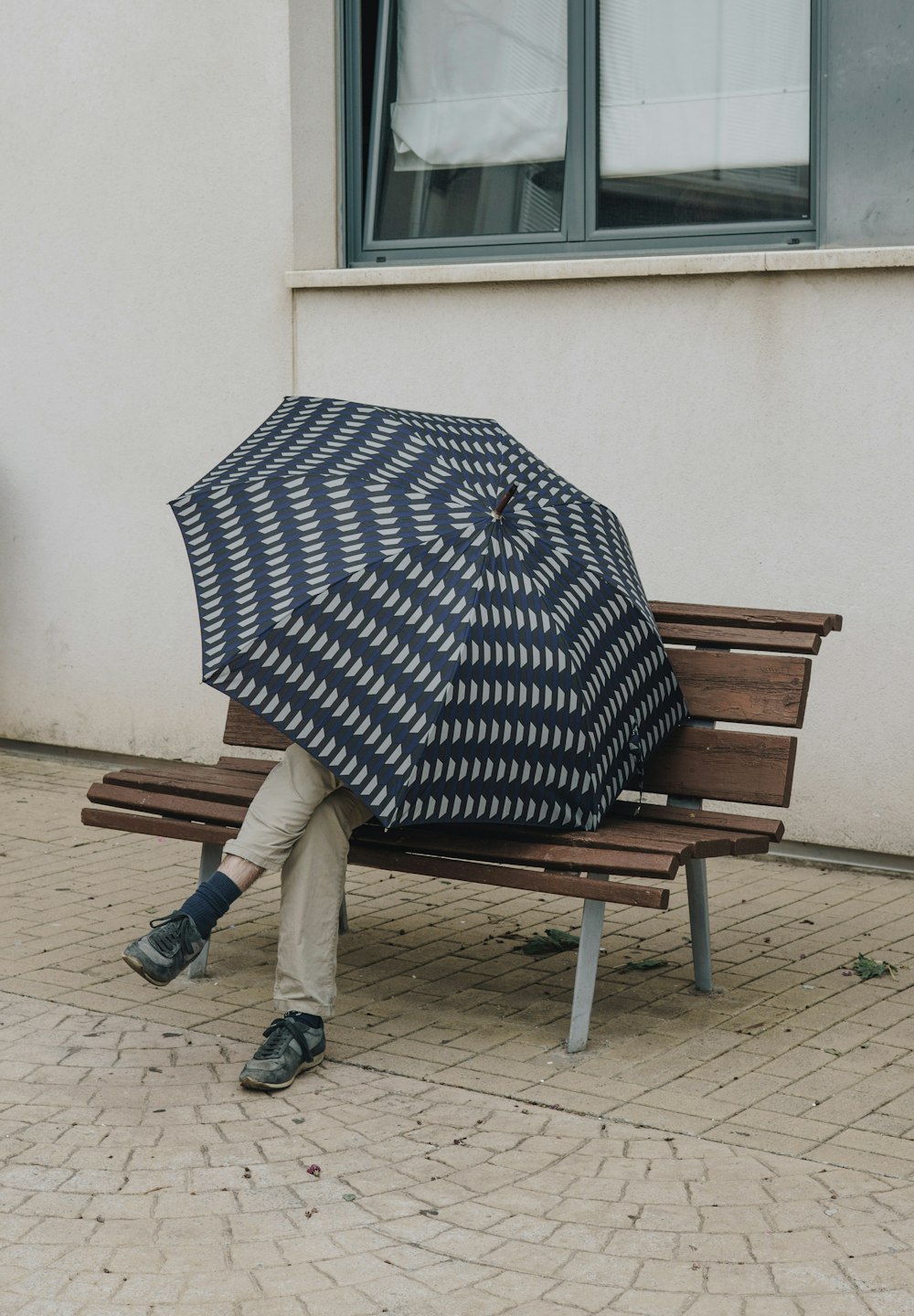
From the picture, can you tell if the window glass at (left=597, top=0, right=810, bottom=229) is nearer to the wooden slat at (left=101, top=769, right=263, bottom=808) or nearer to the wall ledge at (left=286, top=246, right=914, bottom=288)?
the wall ledge at (left=286, top=246, right=914, bottom=288)

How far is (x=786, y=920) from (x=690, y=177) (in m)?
2.99

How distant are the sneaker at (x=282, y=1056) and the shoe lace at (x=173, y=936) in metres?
0.32

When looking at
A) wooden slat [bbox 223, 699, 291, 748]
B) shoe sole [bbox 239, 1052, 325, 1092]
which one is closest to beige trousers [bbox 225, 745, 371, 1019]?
shoe sole [bbox 239, 1052, 325, 1092]

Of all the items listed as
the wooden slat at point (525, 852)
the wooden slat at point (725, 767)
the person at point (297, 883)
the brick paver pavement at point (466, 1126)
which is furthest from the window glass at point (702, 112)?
the person at point (297, 883)

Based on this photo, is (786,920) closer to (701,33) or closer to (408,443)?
(408,443)

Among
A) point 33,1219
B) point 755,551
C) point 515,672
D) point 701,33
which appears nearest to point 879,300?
point 755,551

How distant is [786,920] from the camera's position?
5641 millimetres

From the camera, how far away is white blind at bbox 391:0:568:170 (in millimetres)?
7102

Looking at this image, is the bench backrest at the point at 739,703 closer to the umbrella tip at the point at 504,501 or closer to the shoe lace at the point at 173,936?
the umbrella tip at the point at 504,501

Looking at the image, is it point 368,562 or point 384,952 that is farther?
point 384,952

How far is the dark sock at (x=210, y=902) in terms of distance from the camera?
4113mm

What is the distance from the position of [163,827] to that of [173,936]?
0.78 meters

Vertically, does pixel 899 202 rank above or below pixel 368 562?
above

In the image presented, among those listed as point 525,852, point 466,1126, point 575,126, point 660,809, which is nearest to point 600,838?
point 525,852
